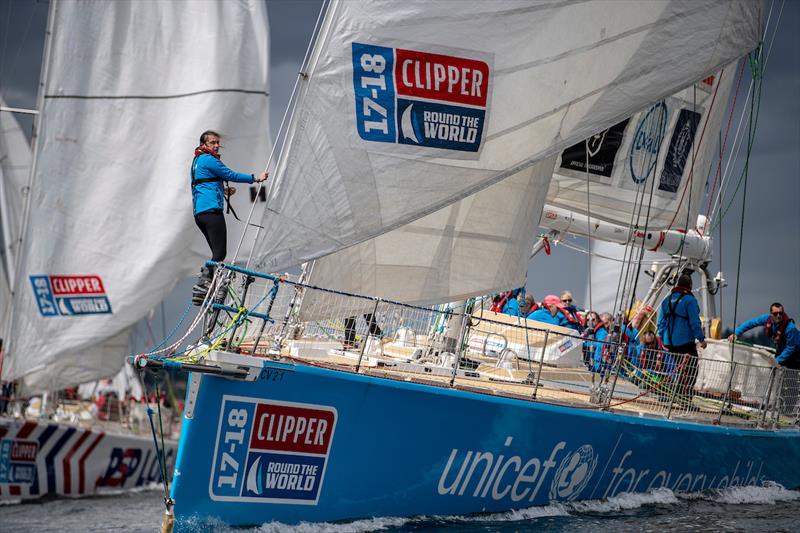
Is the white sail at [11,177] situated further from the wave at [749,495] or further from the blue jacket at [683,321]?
the wave at [749,495]

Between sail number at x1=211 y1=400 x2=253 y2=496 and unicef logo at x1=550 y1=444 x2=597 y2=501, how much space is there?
9.58ft

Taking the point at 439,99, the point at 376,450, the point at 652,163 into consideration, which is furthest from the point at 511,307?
the point at 439,99

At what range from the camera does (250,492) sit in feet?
24.9

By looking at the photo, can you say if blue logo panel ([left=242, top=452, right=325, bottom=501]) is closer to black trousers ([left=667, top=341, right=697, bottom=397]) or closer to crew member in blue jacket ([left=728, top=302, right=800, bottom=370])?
black trousers ([left=667, top=341, right=697, bottom=397])

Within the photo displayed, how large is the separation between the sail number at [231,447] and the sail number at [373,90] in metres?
2.21

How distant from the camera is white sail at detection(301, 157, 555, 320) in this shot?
8867mm

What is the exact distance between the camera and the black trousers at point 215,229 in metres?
8.16

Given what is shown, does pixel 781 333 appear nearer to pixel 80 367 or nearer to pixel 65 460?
pixel 80 367

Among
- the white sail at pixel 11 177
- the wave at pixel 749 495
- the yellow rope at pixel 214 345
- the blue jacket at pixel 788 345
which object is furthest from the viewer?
the white sail at pixel 11 177

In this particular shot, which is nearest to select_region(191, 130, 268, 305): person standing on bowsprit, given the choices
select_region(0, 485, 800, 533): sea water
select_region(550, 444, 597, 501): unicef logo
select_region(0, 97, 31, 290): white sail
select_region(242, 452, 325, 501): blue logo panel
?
select_region(242, 452, 325, 501): blue logo panel

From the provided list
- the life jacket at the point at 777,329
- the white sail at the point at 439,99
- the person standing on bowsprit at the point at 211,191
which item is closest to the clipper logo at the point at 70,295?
the person standing on bowsprit at the point at 211,191

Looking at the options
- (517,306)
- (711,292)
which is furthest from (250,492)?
(711,292)

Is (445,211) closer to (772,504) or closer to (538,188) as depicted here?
(538,188)

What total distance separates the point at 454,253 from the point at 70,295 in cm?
879
